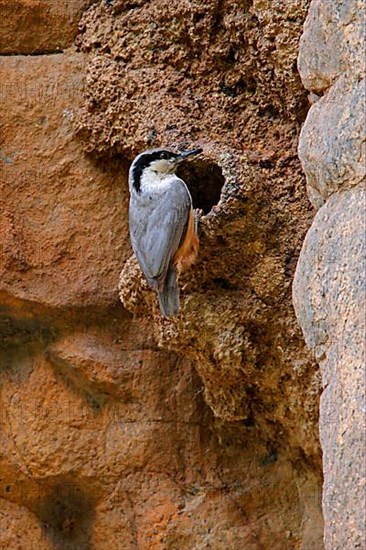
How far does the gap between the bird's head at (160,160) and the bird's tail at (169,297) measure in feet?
1.35

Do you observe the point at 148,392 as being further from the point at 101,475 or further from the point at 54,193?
the point at 54,193

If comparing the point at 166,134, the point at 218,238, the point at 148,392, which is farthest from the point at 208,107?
the point at 148,392

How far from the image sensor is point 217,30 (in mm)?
5426

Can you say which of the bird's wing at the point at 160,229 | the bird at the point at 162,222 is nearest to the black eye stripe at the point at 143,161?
the bird at the point at 162,222

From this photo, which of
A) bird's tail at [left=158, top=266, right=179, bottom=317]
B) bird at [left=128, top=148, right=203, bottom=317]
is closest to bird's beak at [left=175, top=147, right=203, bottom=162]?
bird at [left=128, top=148, right=203, bottom=317]

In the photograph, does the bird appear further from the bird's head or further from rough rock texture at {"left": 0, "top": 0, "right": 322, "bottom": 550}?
rough rock texture at {"left": 0, "top": 0, "right": 322, "bottom": 550}

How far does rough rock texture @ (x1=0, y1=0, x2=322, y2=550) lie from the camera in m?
5.51

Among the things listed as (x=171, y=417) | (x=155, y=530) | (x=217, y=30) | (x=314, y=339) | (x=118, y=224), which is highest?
(x=217, y=30)

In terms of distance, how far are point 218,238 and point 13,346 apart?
1.19 metres

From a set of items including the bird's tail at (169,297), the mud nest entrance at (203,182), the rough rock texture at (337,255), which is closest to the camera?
the rough rock texture at (337,255)

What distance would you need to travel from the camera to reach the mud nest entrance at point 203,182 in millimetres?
5441

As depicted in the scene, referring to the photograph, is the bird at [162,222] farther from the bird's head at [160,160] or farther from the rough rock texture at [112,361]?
the rough rock texture at [112,361]

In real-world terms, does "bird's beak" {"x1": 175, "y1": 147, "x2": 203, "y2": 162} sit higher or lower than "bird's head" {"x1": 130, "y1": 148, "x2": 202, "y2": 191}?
higher

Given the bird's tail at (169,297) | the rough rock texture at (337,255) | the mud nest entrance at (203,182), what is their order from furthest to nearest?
the mud nest entrance at (203,182) < the bird's tail at (169,297) < the rough rock texture at (337,255)
